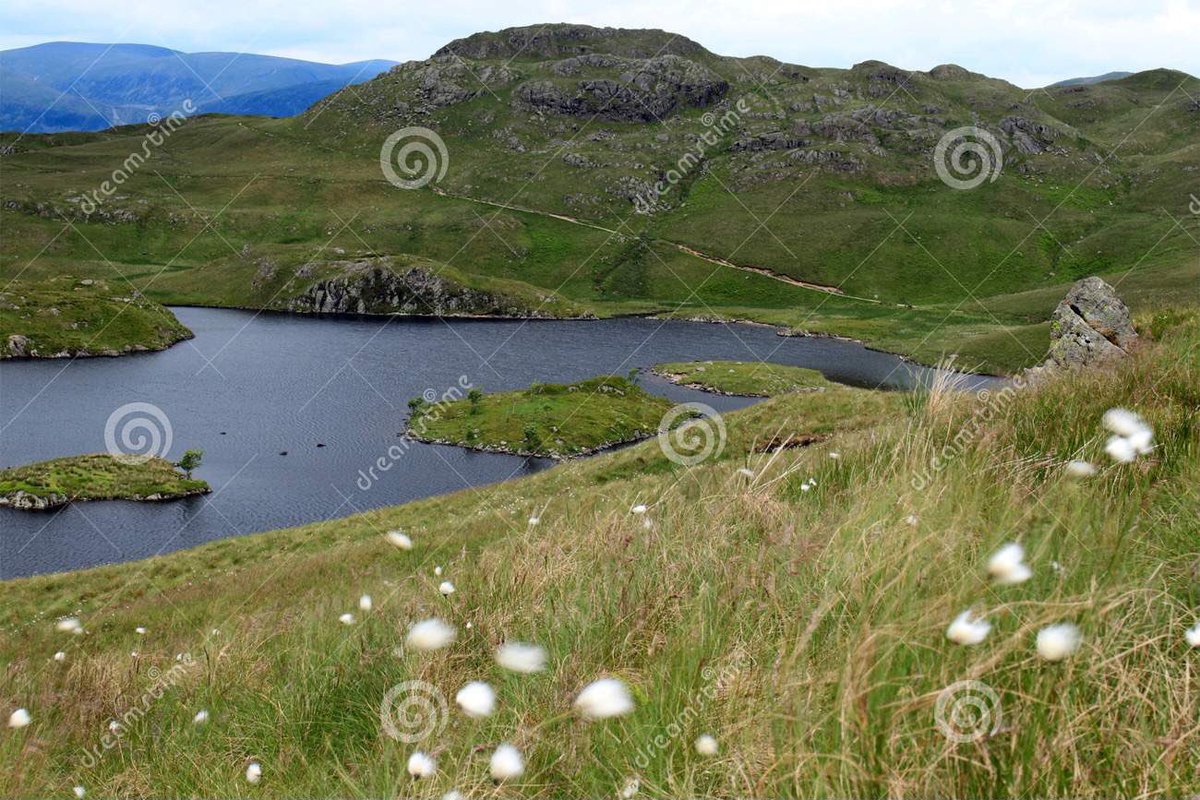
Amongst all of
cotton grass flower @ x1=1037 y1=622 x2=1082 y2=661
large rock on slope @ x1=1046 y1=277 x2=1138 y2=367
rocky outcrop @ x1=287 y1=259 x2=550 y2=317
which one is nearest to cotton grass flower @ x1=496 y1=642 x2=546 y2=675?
cotton grass flower @ x1=1037 y1=622 x2=1082 y2=661

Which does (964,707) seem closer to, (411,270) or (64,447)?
(64,447)

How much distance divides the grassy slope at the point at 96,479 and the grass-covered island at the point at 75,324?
61.5 m

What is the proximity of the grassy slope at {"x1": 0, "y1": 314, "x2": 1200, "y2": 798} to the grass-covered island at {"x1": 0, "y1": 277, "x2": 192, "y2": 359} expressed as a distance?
132 meters

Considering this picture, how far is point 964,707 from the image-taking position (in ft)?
9.31

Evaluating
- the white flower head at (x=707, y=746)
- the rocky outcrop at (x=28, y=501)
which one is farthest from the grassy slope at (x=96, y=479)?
the white flower head at (x=707, y=746)

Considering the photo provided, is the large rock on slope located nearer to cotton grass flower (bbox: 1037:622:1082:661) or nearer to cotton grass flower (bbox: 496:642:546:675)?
cotton grass flower (bbox: 1037:622:1082:661)

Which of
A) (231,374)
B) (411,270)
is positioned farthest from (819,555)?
(411,270)

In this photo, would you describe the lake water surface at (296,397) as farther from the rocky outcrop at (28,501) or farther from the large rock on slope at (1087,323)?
the large rock on slope at (1087,323)

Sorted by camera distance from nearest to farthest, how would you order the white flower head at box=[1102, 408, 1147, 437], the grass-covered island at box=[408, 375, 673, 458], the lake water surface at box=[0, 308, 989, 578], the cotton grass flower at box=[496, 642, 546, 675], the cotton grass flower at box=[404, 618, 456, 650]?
1. the cotton grass flower at box=[496, 642, 546, 675]
2. the cotton grass flower at box=[404, 618, 456, 650]
3. the white flower head at box=[1102, 408, 1147, 437]
4. the lake water surface at box=[0, 308, 989, 578]
5. the grass-covered island at box=[408, 375, 673, 458]

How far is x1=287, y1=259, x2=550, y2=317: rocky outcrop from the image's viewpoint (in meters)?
162

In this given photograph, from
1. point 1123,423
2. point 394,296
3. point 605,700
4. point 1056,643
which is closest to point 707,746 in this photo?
point 605,700

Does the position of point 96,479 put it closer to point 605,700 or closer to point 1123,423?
point 605,700

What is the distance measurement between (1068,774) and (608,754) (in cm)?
189

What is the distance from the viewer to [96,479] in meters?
61.4
